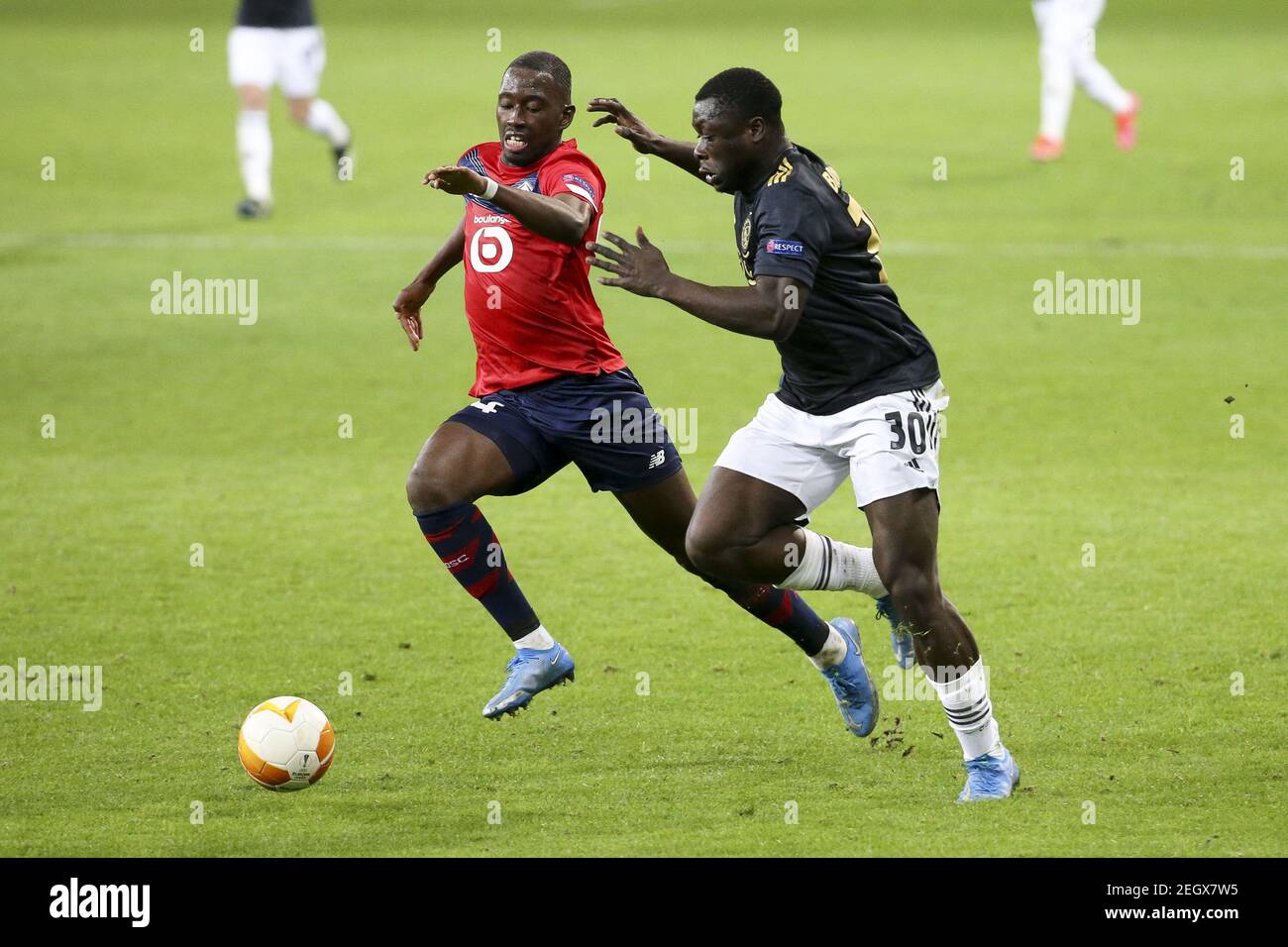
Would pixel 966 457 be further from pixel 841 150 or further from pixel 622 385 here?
pixel 841 150

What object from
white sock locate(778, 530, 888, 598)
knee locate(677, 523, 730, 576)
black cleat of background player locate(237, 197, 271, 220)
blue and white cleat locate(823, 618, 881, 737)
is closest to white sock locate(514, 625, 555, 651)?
knee locate(677, 523, 730, 576)

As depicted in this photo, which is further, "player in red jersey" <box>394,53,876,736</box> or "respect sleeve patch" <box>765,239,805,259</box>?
"player in red jersey" <box>394,53,876,736</box>

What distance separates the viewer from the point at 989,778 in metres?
6.51

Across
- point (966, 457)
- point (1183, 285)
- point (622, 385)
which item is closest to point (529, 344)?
point (622, 385)

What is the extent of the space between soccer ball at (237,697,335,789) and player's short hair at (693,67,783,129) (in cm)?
261

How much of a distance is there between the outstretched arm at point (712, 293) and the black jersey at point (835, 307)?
0.25 meters

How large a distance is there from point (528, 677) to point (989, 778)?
6.17ft

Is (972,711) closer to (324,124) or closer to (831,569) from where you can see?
(831,569)

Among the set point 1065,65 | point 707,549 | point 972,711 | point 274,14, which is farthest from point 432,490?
point 1065,65

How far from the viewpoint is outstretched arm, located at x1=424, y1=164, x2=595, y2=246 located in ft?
22.1

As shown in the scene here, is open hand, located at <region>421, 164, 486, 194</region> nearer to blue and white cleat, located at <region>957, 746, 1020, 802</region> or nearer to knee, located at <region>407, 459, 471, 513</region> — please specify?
knee, located at <region>407, 459, 471, 513</region>

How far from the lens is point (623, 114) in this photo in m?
7.91

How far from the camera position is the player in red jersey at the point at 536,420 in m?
7.38

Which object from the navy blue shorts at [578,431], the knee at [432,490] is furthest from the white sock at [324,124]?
the knee at [432,490]
